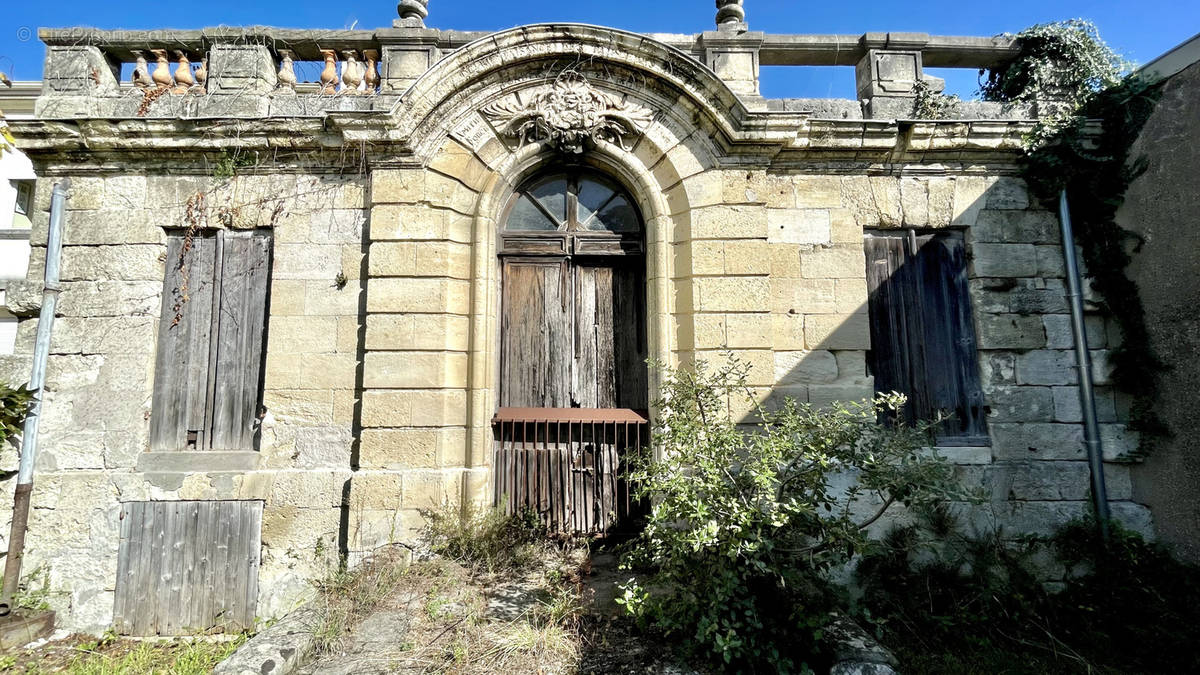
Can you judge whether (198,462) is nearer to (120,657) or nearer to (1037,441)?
(120,657)

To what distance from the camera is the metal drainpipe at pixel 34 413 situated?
435 cm

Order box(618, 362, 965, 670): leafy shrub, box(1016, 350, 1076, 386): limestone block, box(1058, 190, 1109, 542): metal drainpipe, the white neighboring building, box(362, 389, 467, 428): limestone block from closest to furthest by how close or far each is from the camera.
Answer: box(618, 362, 965, 670): leafy shrub < box(362, 389, 467, 428): limestone block < box(1058, 190, 1109, 542): metal drainpipe < box(1016, 350, 1076, 386): limestone block < the white neighboring building

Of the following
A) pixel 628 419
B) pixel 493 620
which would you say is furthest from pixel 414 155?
pixel 493 620

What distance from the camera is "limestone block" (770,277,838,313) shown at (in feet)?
15.8

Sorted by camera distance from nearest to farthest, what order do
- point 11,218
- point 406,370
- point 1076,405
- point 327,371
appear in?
1. point 406,370
2. point 327,371
3. point 1076,405
4. point 11,218

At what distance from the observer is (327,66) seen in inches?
199

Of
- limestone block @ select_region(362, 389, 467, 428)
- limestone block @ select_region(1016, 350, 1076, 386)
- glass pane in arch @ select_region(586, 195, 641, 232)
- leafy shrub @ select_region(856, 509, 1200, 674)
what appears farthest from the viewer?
glass pane in arch @ select_region(586, 195, 641, 232)

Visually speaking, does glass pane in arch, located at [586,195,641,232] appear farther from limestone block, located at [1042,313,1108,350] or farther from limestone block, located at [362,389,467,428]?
limestone block, located at [1042,313,1108,350]

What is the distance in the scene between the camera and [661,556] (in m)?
3.50

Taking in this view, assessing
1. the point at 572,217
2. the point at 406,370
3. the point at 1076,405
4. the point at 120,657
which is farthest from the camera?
the point at 572,217

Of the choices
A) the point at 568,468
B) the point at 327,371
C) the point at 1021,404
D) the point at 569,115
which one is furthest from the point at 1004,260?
the point at 327,371

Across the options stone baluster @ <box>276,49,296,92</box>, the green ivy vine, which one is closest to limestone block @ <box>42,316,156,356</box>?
stone baluster @ <box>276,49,296,92</box>

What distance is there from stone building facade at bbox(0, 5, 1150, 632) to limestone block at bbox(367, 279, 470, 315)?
2 cm

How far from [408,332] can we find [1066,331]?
5748 millimetres
